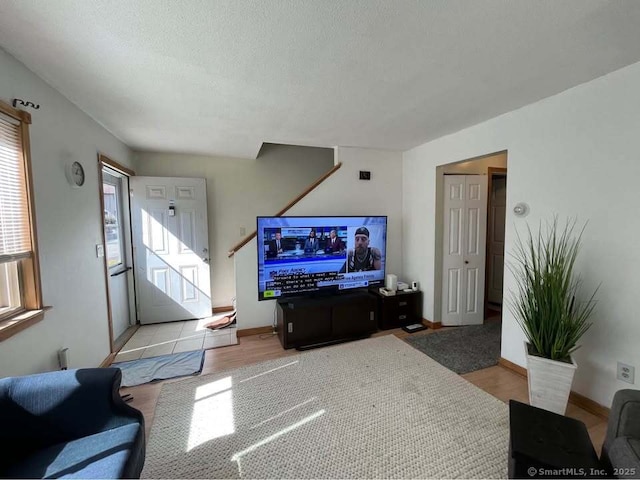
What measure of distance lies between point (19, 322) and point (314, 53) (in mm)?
2204

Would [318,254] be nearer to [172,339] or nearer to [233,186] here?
[233,186]

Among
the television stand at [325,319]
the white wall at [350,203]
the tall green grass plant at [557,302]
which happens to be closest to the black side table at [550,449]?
the tall green grass plant at [557,302]

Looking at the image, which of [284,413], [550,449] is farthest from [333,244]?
[550,449]

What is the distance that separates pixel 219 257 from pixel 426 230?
9.52 feet

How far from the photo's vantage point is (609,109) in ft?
5.82

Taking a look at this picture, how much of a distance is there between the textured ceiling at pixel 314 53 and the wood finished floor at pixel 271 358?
7.51 ft

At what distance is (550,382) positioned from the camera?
181 centimetres

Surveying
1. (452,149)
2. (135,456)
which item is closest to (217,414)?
(135,456)

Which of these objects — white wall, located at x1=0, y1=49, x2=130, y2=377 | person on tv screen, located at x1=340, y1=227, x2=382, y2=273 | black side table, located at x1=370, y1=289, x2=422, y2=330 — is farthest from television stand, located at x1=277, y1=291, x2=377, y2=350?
white wall, located at x1=0, y1=49, x2=130, y2=377

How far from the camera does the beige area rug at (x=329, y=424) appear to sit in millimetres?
1485

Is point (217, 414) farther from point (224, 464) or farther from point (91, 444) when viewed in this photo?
point (91, 444)

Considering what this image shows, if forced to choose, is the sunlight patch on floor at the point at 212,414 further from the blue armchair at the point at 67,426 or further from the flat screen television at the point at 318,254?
the flat screen television at the point at 318,254

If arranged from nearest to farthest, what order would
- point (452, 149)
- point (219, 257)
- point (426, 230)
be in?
1. point (452, 149)
2. point (426, 230)
3. point (219, 257)

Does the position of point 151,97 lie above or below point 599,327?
above
